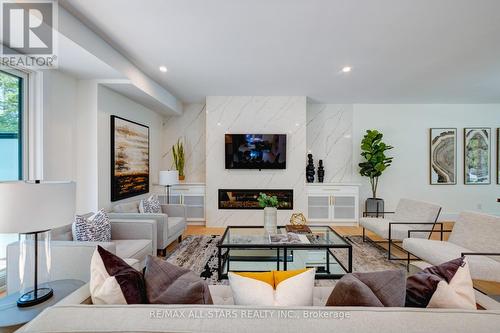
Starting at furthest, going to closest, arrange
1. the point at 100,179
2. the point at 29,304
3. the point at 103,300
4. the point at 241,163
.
Answer: the point at 241,163 < the point at 100,179 < the point at 29,304 < the point at 103,300

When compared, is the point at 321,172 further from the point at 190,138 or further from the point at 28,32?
the point at 28,32

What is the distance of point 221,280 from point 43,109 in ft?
8.86

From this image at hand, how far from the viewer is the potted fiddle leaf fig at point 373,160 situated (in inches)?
200

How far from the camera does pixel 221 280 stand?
263 cm

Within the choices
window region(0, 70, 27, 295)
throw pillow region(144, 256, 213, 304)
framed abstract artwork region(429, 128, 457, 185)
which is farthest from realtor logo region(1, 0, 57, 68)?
framed abstract artwork region(429, 128, 457, 185)

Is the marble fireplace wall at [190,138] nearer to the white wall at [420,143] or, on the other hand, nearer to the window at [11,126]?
the window at [11,126]

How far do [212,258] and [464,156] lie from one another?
5.94m

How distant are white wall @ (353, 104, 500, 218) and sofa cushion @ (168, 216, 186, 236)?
3926mm

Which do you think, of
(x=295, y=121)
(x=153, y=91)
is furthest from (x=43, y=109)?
(x=295, y=121)

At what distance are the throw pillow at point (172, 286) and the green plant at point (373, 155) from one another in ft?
16.0

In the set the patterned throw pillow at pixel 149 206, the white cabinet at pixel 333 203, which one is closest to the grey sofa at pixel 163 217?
the patterned throw pillow at pixel 149 206

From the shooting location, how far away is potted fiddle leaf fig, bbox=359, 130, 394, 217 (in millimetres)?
5078

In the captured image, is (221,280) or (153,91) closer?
(221,280)

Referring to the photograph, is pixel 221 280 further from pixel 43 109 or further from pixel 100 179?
pixel 43 109
